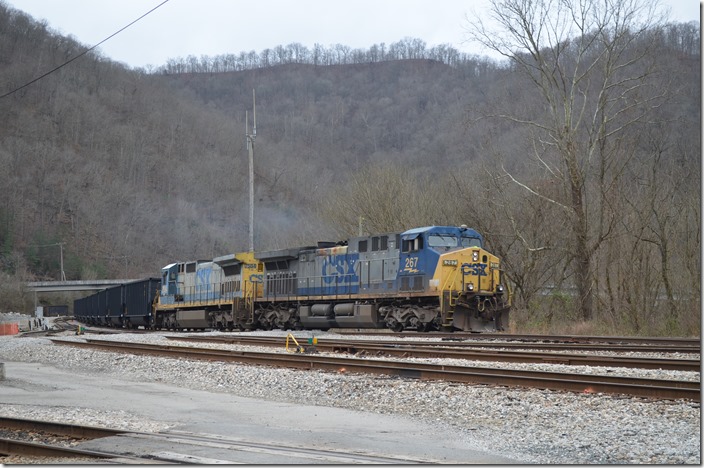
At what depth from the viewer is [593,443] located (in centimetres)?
741

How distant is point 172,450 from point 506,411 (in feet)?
13.5

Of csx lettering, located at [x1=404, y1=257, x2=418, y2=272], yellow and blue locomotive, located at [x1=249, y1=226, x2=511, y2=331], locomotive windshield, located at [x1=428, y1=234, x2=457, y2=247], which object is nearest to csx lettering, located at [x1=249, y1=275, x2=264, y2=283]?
yellow and blue locomotive, located at [x1=249, y1=226, x2=511, y2=331]

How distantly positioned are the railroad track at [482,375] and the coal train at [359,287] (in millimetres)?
8082

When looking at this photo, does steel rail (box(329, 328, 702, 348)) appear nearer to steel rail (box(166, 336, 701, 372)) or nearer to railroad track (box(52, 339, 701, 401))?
steel rail (box(166, 336, 701, 372))

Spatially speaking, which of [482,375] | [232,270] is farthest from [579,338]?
[232,270]

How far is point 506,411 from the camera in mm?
9156

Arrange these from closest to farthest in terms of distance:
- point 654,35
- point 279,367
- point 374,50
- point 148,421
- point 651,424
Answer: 1. point 651,424
2. point 148,421
3. point 279,367
4. point 654,35
5. point 374,50

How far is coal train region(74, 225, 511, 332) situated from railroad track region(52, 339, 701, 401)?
26.5 ft

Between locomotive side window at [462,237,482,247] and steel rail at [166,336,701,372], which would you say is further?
locomotive side window at [462,237,482,247]

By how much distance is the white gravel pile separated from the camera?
7.20 m

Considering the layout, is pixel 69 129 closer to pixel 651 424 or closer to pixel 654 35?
pixel 654 35

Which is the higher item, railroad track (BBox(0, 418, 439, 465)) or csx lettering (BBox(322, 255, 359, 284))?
csx lettering (BBox(322, 255, 359, 284))

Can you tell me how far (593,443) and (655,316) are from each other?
1627cm

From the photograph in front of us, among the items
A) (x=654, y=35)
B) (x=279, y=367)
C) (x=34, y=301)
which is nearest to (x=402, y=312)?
(x=279, y=367)
